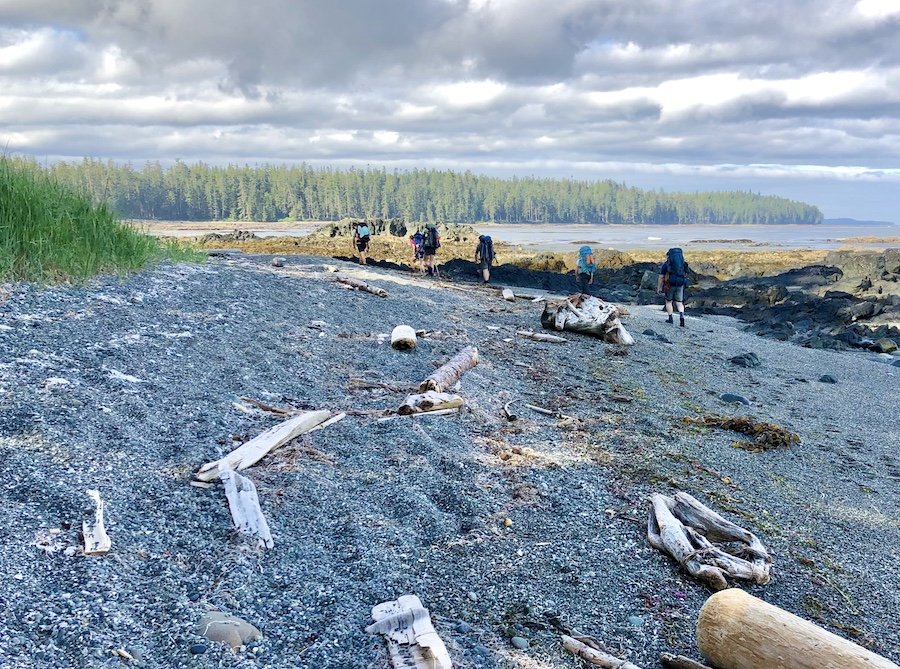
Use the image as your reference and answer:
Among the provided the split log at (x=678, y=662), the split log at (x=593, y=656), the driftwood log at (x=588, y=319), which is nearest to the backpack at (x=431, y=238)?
the driftwood log at (x=588, y=319)

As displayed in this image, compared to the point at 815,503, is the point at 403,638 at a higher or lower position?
higher

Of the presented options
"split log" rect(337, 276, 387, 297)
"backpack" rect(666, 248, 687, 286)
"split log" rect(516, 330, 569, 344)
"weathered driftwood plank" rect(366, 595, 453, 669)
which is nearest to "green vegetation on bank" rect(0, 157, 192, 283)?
"split log" rect(337, 276, 387, 297)

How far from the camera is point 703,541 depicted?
479cm

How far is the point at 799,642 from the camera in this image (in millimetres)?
3312

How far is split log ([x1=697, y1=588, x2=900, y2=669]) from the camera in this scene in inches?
126

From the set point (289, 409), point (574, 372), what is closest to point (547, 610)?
point (289, 409)

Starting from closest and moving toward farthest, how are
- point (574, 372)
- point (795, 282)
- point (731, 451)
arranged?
point (731, 451), point (574, 372), point (795, 282)

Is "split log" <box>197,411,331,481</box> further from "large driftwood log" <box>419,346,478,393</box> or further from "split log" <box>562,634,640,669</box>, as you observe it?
"split log" <box>562,634,640,669</box>

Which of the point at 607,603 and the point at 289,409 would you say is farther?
the point at 289,409

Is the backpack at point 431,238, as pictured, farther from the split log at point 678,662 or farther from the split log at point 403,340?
the split log at point 678,662

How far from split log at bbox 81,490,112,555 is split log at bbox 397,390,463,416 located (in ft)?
11.1

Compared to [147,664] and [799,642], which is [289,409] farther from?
[799,642]

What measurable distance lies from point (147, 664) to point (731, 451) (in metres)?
6.45

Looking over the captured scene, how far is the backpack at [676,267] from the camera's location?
16.3 meters
